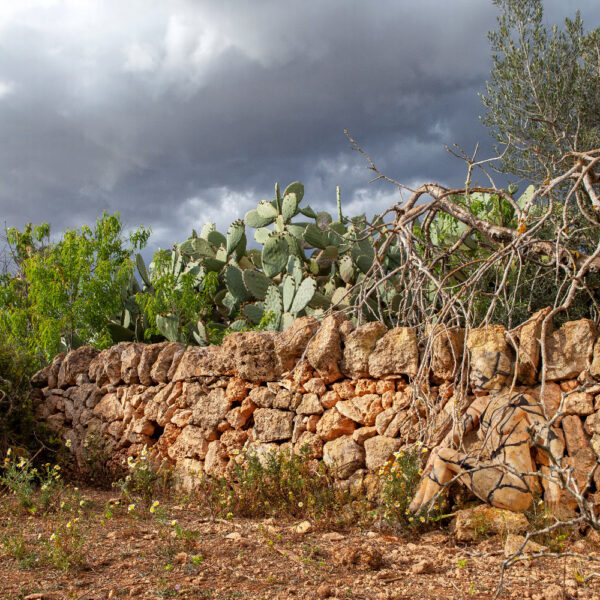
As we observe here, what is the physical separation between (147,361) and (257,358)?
1.72 m

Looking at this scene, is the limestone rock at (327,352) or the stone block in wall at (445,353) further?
the limestone rock at (327,352)

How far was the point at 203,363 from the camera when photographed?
5695mm

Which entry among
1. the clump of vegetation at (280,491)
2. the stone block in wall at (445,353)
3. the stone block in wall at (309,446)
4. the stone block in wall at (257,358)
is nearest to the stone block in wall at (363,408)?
the stone block in wall at (309,446)

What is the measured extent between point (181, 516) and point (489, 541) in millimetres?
2357

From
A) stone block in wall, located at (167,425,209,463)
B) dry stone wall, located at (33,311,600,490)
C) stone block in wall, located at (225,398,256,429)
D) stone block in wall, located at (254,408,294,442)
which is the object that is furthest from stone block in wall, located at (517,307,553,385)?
stone block in wall, located at (167,425,209,463)

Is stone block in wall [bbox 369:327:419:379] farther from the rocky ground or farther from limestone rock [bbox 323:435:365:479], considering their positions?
the rocky ground

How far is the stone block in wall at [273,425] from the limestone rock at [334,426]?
36 centimetres

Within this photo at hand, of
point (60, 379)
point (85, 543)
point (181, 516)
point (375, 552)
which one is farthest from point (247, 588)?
point (60, 379)

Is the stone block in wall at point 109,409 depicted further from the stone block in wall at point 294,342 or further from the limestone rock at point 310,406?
the limestone rock at point 310,406

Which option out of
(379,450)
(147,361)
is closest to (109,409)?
(147,361)

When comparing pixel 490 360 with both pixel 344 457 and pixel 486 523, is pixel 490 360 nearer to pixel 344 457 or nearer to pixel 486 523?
pixel 486 523

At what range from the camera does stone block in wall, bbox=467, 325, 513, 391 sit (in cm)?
399

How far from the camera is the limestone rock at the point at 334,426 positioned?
4676 millimetres

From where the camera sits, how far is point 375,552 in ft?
10.7
